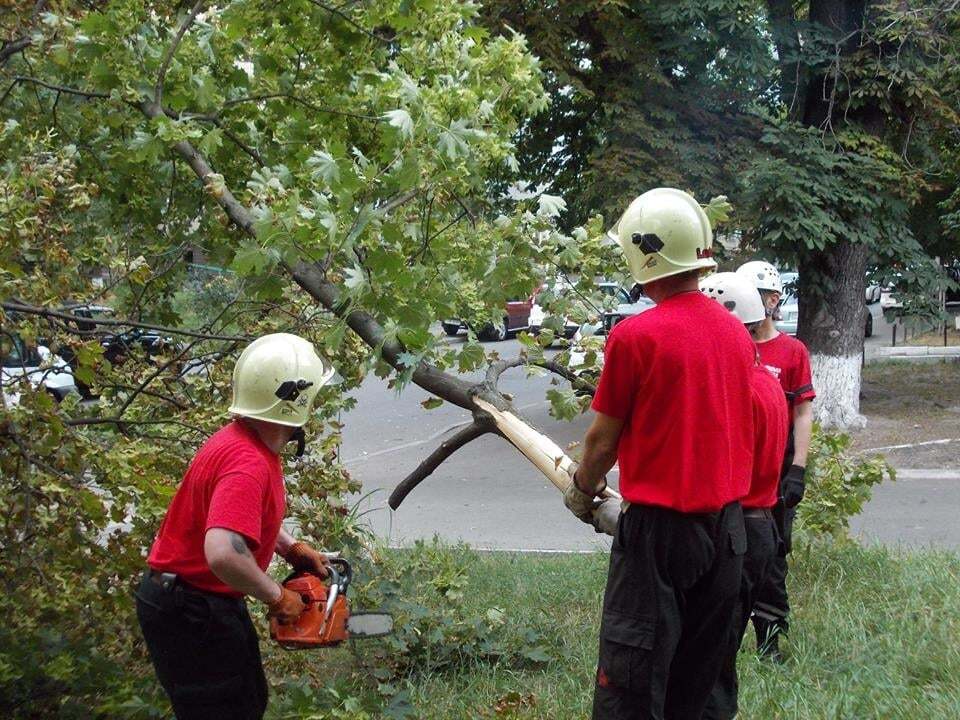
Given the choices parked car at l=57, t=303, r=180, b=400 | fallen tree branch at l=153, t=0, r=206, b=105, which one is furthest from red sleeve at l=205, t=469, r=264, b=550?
fallen tree branch at l=153, t=0, r=206, b=105

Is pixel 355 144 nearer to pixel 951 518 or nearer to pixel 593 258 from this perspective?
pixel 593 258

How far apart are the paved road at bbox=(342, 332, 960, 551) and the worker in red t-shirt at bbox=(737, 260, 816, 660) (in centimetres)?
334

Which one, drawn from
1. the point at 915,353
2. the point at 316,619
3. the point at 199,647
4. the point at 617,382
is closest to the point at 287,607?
the point at 316,619

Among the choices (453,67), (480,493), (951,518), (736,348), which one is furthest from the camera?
(480,493)

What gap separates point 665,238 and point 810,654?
2.82 m

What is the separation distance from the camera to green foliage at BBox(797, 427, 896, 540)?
6246 millimetres

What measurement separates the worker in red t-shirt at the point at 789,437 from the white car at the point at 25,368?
3.13 m

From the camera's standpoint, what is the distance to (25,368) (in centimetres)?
437

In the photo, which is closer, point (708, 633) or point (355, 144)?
point (708, 633)

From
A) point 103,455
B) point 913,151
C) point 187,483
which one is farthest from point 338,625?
point 913,151

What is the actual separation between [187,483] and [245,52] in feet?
11.1

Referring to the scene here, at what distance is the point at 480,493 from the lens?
1114cm

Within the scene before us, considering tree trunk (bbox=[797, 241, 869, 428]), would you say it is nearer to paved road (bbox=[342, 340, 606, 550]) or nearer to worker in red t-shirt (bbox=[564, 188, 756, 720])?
→ paved road (bbox=[342, 340, 606, 550])

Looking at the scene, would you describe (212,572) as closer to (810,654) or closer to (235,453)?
(235,453)
